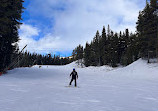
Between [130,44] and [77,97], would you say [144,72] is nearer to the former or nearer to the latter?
[77,97]

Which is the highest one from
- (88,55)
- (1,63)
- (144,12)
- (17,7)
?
(144,12)

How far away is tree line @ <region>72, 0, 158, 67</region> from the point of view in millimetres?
23016

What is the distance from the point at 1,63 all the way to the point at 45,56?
299ft

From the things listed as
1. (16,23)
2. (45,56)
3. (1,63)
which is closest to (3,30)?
(16,23)

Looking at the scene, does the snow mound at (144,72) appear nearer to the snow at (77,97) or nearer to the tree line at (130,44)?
the snow at (77,97)

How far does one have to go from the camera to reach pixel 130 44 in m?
38.9

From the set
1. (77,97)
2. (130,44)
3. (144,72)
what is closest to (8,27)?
(77,97)

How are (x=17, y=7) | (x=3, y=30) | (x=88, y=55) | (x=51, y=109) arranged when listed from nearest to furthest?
(x=51, y=109) < (x=3, y=30) < (x=17, y=7) < (x=88, y=55)

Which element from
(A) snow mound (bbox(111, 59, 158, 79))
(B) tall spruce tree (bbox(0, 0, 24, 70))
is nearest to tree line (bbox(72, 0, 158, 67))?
(A) snow mound (bbox(111, 59, 158, 79))

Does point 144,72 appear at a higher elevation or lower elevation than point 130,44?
lower

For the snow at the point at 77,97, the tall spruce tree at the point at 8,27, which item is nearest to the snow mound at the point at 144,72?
the snow at the point at 77,97

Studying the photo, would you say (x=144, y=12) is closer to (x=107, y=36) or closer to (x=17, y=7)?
(x=107, y=36)

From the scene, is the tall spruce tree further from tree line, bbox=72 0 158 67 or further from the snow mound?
tree line, bbox=72 0 158 67

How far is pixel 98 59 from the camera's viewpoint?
159 feet
